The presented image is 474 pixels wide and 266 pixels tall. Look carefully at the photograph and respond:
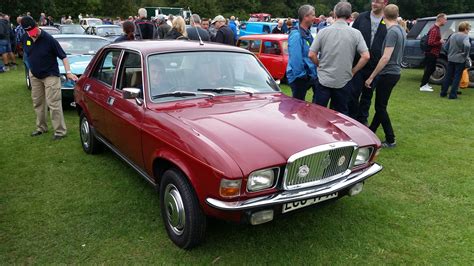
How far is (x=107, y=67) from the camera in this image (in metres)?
4.77

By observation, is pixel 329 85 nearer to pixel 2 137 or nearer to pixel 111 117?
pixel 111 117

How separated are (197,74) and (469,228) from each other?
306cm

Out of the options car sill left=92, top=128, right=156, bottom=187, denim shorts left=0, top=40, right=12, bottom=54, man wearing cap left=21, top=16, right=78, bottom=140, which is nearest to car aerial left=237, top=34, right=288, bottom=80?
man wearing cap left=21, top=16, right=78, bottom=140

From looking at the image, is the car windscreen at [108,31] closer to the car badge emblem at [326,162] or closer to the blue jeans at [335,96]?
the blue jeans at [335,96]

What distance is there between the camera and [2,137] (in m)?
6.30

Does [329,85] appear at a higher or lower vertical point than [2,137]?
higher

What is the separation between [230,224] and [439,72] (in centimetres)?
1015

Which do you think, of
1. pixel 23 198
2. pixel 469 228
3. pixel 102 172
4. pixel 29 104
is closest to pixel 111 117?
pixel 102 172

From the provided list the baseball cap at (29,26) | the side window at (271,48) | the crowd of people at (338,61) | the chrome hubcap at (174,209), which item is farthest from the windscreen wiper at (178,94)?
the side window at (271,48)

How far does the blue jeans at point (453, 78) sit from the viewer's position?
30.3 feet

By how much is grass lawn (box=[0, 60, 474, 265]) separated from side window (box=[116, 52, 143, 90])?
121cm

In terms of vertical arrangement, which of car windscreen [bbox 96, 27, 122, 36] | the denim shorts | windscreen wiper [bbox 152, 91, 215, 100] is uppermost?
windscreen wiper [bbox 152, 91, 215, 100]

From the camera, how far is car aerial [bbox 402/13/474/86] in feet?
36.6

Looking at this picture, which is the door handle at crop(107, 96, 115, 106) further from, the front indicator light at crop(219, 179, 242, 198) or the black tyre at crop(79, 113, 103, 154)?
the front indicator light at crop(219, 179, 242, 198)
